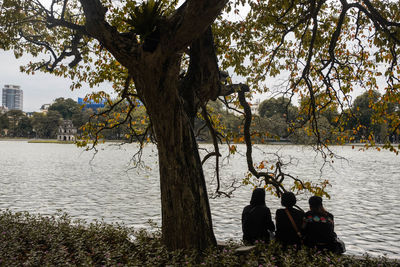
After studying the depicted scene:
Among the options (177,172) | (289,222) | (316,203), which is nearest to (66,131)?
(177,172)

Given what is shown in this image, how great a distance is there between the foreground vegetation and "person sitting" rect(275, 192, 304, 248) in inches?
10.3

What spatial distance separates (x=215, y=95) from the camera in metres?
7.68

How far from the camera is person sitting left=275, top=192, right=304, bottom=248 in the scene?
20.3ft

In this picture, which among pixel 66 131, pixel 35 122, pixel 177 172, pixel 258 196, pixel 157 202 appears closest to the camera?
pixel 177 172

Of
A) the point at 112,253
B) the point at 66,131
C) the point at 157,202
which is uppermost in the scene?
the point at 66,131

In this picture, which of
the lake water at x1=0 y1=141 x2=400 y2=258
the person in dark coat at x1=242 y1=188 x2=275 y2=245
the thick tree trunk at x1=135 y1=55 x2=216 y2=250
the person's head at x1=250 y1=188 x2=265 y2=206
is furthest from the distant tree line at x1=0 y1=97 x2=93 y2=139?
the person's head at x1=250 y1=188 x2=265 y2=206

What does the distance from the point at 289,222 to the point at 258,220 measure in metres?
0.57

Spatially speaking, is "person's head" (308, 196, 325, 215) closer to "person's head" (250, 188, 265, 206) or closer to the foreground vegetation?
the foreground vegetation

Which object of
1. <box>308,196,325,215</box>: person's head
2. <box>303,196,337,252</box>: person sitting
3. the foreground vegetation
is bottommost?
the foreground vegetation

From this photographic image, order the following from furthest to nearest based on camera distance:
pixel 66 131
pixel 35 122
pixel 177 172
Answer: pixel 35 122, pixel 66 131, pixel 177 172

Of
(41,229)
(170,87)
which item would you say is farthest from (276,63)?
(41,229)

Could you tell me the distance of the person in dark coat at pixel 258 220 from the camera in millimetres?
6516

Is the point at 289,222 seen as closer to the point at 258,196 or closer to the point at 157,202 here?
the point at 258,196

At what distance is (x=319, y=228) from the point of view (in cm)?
612
